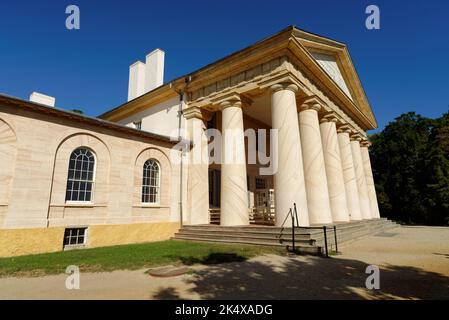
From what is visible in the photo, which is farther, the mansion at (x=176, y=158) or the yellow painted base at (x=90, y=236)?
the mansion at (x=176, y=158)

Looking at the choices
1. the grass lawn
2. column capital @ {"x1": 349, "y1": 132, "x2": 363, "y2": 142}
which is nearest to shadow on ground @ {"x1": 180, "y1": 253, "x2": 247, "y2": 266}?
the grass lawn

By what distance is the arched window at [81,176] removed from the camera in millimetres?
9812

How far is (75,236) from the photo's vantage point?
9.71m

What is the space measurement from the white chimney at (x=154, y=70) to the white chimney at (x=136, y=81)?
530 mm

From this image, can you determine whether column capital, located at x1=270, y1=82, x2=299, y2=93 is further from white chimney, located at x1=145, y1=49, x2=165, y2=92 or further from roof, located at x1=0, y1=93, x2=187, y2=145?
white chimney, located at x1=145, y1=49, x2=165, y2=92

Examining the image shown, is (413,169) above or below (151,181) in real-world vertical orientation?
above

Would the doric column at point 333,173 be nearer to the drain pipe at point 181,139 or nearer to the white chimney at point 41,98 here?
the drain pipe at point 181,139

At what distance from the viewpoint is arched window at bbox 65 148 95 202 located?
981 cm

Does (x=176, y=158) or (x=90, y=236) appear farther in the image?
(x=176, y=158)

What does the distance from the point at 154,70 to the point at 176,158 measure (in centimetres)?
944

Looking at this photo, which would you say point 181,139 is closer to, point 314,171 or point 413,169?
point 314,171

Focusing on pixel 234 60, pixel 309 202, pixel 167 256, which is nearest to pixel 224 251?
pixel 167 256

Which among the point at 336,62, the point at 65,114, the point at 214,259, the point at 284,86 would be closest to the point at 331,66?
the point at 336,62

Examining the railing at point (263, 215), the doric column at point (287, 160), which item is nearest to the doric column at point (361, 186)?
the railing at point (263, 215)
